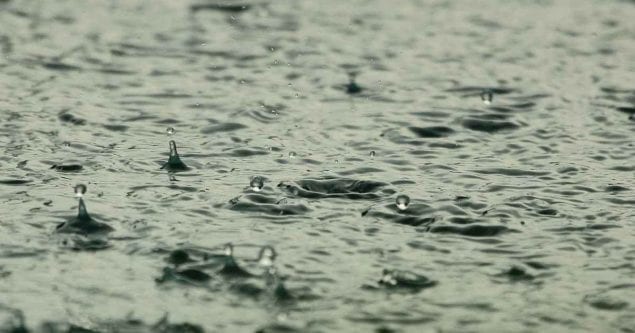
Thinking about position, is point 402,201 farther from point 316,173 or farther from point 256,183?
point 256,183

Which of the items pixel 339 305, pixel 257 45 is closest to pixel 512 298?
pixel 339 305

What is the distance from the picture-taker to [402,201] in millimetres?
7219

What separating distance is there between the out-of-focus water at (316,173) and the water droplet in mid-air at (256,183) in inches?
0.8

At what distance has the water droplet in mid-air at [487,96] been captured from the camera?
33.4 ft

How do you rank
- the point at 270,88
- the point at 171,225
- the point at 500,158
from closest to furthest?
the point at 171,225 → the point at 500,158 → the point at 270,88

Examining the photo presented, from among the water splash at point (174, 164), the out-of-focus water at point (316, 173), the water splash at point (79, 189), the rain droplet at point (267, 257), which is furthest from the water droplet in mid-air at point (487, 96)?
the rain droplet at point (267, 257)

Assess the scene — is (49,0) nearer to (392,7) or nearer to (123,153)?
(392,7)

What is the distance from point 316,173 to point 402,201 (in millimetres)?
908

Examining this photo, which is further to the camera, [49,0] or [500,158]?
[49,0]

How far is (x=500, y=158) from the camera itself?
848 centimetres

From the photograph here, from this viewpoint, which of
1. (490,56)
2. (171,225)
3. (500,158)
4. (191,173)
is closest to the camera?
(171,225)

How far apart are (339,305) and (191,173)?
261 cm

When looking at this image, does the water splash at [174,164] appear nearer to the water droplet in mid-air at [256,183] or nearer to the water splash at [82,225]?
the water droplet in mid-air at [256,183]

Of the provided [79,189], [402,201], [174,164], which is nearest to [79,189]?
[79,189]
